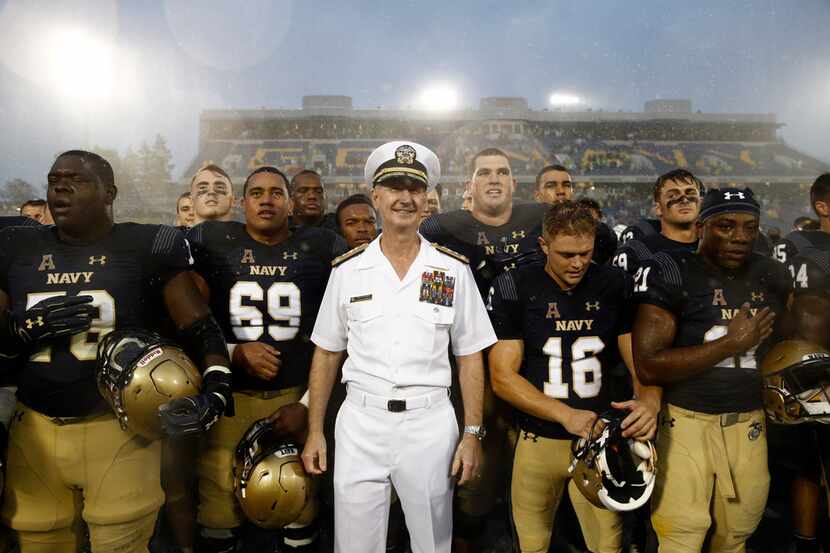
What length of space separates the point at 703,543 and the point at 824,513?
1.25 m

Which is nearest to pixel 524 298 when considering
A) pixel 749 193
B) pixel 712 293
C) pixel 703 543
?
pixel 712 293

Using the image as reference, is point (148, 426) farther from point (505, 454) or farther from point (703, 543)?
point (703, 543)

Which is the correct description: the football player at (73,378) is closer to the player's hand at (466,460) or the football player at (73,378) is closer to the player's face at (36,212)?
the player's hand at (466,460)

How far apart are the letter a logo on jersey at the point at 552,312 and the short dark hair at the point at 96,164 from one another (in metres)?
2.47

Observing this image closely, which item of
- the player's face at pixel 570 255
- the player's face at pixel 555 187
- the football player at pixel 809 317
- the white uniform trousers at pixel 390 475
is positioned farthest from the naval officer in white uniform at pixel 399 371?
the player's face at pixel 555 187

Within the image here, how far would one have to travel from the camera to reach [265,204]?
10.8 ft

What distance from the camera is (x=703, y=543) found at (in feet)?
8.93

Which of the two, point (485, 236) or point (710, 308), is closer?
point (710, 308)

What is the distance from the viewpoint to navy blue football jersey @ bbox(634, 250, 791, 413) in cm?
267

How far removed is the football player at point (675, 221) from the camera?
3973mm

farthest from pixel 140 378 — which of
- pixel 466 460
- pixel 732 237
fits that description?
pixel 732 237

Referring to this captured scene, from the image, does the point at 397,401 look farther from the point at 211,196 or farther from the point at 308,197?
the point at 308,197

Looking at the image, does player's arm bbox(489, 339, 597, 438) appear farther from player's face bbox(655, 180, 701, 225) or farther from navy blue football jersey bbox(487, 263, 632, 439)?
player's face bbox(655, 180, 701, 225)

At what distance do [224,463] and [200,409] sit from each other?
95cm
